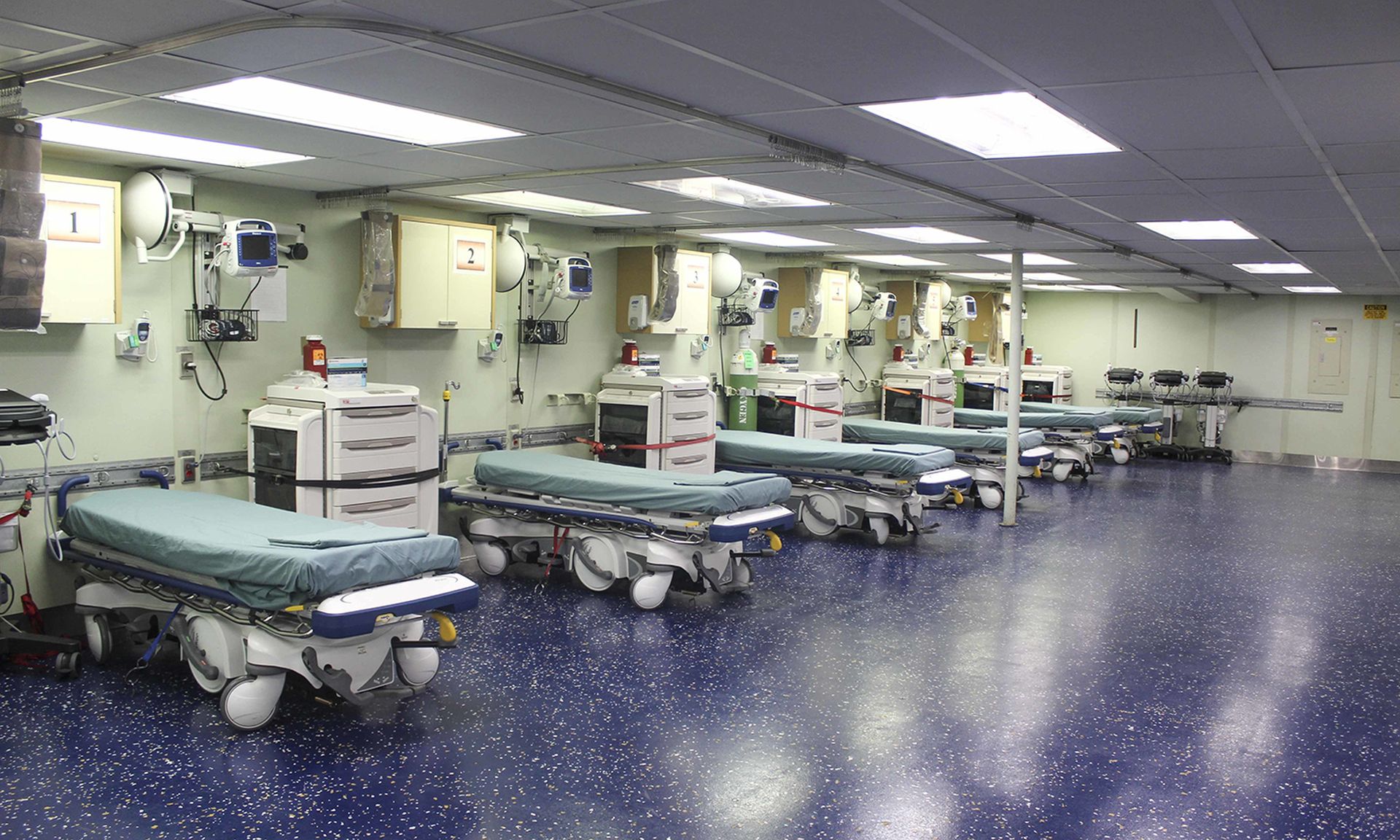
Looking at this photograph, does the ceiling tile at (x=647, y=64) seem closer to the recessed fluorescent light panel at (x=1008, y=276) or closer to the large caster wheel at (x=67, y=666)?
the large caster wheel at (x=67, y=666)

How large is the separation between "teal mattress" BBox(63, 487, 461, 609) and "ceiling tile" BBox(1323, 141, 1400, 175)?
171 inches

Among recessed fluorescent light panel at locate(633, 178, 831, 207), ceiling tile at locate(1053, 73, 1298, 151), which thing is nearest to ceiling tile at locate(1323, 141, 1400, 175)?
ceiling tile at locate(1053, 73, 1298, 151)

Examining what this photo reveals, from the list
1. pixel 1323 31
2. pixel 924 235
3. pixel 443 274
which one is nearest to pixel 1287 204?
pixel 924 235

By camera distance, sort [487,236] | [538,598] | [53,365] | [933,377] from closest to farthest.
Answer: [53,365]
[538,598]
[487,236]
[933,377]

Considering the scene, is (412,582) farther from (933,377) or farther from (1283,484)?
(1283,484)

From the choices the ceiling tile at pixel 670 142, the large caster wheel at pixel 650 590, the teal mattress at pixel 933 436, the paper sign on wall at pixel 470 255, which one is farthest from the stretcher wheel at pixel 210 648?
the teal mattress at pixel 933 436

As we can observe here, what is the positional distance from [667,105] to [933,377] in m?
8.84

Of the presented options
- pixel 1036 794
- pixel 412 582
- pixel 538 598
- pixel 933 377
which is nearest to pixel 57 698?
pixel 412 582

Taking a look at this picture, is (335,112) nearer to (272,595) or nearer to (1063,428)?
(272,595)

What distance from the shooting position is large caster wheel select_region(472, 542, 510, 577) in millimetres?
7199

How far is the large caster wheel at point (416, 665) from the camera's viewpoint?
4.68m

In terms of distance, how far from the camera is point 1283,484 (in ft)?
41.7

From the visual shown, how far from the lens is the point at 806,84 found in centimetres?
363

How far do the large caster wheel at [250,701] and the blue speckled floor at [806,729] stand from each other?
83mm
